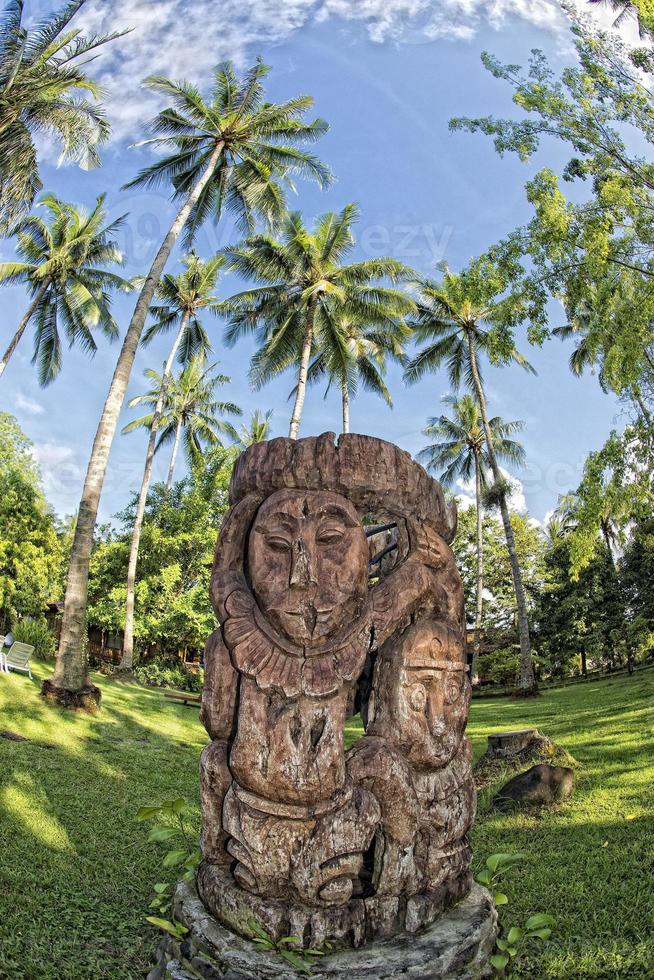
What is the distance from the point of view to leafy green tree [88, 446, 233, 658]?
64.0 ft

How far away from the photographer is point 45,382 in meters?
20.9

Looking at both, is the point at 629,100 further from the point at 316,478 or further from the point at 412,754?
the point at 412,754

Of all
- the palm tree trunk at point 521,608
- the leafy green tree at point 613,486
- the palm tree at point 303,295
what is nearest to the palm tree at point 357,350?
the palm tree at point 303,295

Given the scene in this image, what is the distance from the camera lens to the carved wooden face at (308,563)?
344 cm

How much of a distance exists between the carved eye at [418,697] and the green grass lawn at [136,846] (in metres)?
1.46

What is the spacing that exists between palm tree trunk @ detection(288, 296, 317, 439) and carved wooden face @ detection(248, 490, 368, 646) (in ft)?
40.0

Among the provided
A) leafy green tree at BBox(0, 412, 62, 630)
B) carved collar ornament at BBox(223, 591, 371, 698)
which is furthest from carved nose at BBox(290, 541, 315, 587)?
leafy green tree at BBox(0, 412, 62, 630)

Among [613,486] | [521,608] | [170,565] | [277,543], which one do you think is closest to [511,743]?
[613,486]

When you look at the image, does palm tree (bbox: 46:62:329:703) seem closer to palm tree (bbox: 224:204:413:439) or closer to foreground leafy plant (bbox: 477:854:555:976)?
palm tree (bbox: 224:204:413:439)

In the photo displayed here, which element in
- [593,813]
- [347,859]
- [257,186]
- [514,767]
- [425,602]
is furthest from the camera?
[257,186]

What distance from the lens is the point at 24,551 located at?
18797 millimetres

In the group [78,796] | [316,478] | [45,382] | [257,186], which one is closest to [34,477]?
[45,382]

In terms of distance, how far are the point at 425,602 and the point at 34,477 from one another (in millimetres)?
23834

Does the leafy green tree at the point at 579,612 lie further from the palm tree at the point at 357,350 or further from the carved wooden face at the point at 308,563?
the carved wooden face at the point at 308,563
